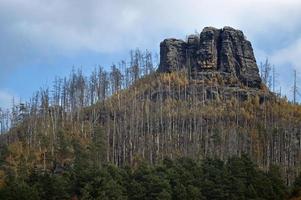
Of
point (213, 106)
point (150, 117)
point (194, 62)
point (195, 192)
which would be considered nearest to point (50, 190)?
point (195, 192)

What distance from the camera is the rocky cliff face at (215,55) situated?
4165 inches

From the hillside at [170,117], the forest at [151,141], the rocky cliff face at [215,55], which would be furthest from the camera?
the rocky cliff face at [215,55]

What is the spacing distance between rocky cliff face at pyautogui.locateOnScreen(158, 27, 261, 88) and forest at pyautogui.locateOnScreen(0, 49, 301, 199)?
3.23 metres

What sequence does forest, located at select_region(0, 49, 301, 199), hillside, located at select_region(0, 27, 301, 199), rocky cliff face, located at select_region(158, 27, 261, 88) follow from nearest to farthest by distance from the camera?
forest, located at select_region(0, 49, 301, 199)
hillside, located at select_region(0, 27, 301, 199)
rocky cliff face, located at select_region(158, 27, 261, 88)

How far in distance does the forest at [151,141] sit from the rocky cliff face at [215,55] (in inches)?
127

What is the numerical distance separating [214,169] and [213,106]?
40.6 metres

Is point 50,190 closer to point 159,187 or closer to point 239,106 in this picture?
point 159,187

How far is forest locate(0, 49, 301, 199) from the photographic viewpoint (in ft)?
162

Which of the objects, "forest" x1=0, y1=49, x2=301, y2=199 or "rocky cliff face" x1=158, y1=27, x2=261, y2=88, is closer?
"forest" x1=0, y1=49, x2=301, y2=199

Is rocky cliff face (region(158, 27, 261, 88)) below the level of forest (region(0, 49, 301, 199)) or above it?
above

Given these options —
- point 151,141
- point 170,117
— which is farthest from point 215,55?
point 151,141

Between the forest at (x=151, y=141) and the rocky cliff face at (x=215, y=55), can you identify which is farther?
the rocky cliff face at (x=215, y=55)

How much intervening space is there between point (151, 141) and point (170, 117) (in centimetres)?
982

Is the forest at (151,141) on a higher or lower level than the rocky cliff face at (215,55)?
lower
